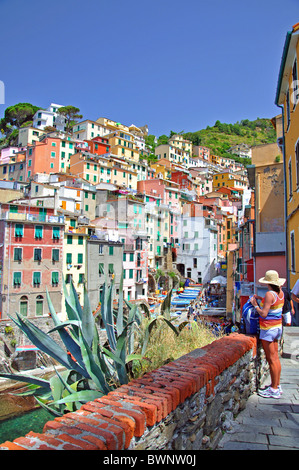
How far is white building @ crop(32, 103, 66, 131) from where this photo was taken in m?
74.2

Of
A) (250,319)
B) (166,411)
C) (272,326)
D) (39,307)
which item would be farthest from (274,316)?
(39,307)

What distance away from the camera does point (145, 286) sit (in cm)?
4219

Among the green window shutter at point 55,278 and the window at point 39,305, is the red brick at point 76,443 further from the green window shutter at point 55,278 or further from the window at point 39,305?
the green window shutter at point 55,278

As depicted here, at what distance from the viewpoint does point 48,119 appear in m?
75.3

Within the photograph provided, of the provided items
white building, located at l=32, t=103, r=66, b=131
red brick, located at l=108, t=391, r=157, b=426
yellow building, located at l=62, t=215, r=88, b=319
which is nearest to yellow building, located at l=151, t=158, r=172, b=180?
white building, located at l=32, t=103, r=66, b=131

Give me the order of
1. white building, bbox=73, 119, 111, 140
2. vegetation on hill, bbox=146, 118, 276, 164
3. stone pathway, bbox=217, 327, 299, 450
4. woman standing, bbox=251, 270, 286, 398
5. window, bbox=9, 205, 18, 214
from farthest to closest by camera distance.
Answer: vegetation on hill, bbox=146, 118, 276, 164, white building, bbox=73, 119, 111, 140, window, bbox=9, 205, 18, 214, woman standing, bbox=251, 270, 286, 398, stone pathway, bbox=217, 327, 299, 450

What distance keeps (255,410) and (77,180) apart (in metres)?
45.4

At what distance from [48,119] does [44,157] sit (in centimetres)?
2420

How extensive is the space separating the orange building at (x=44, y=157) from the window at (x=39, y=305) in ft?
98.6

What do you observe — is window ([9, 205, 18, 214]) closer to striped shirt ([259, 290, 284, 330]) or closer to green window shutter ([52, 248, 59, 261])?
green window shutter ([52, 248, 59, 261])

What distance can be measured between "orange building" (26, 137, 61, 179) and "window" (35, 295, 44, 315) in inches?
1183

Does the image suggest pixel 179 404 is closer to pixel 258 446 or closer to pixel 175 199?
pixel 258 446

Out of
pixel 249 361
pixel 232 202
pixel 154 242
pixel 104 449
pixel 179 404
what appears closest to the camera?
pixel 104 449

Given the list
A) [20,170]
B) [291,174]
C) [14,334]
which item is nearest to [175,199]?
[20,170]
